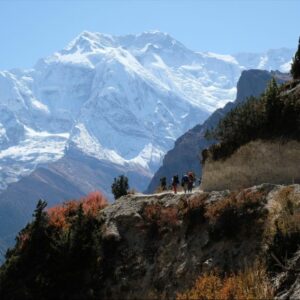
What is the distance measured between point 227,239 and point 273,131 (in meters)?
7.91

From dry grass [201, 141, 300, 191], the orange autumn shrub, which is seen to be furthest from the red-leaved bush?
dry grass [201, 141, 300, 191]

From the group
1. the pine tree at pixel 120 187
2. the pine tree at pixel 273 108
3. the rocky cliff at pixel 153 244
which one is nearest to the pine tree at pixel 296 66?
the pine tree at pixel 273 108

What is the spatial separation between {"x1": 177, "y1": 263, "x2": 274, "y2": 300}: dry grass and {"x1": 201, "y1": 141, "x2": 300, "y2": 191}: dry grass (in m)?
8.94

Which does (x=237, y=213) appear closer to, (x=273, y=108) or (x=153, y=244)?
(x=153, y=244)

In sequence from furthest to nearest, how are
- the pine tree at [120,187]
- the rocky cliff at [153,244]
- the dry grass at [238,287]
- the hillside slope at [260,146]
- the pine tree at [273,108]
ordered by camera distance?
1. the pine tree at [120,187]
2. the pine tree at [273,108]
3. the hillside slope at [260,146]
4. the rocky cliff at [153,244]
5. the dry grass at [238,287]

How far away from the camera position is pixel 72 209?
3206 centimetres

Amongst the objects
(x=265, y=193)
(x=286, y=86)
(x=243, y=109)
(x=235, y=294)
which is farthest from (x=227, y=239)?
(x=286, y=86)

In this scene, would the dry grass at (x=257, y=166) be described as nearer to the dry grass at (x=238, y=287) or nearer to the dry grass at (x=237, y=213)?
the dry grass at (x=237, y=213)

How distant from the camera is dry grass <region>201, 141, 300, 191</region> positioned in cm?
2764

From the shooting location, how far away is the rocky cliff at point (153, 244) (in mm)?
22030

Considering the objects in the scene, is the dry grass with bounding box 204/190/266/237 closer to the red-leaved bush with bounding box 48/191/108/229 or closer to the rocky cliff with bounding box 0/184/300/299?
the rocky cliff with bounding box 0/184/300/299

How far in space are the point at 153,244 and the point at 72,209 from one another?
7126 mm

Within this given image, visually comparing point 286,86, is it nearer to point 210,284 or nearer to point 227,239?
point 227,239

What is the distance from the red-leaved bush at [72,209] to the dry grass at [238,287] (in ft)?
38.4
